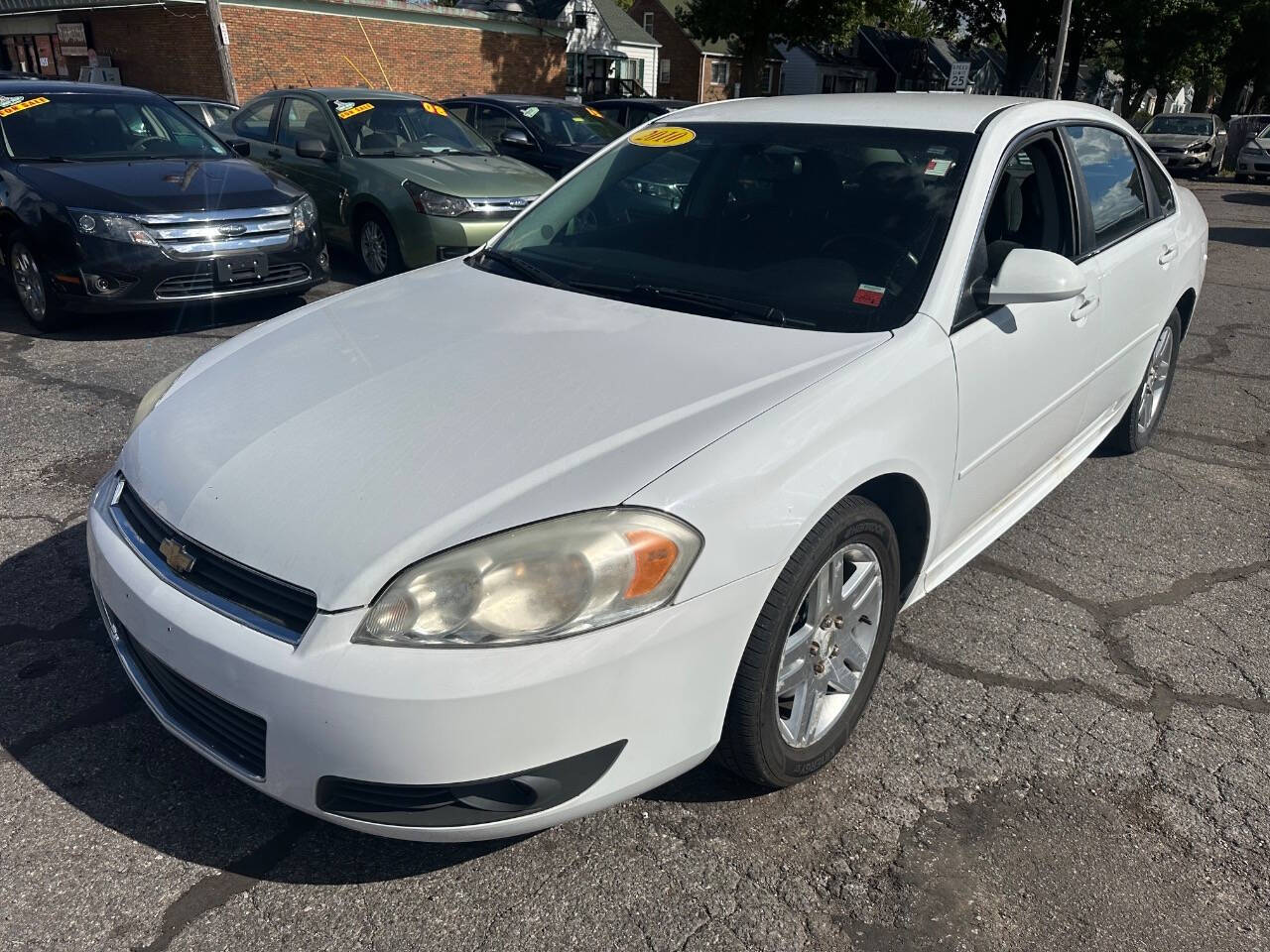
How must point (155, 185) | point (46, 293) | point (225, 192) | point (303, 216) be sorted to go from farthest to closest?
point (303, 216), point (225, 192), point (155, 185), point (46, 293)

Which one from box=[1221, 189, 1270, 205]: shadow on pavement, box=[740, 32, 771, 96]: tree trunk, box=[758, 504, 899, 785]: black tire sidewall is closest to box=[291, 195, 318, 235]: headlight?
box=[758, 504, 899, 785]: black tire sidewall

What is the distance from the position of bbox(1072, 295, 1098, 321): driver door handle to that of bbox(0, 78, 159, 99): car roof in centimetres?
697

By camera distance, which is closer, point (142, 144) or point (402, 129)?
point (142, 144)

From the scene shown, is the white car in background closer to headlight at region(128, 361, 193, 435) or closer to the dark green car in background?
the dark green car in background

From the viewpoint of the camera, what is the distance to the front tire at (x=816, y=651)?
2.09 m

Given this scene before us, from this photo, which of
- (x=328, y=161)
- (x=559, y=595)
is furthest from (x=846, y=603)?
(x=328, y=161)

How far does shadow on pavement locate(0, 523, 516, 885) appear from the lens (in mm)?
2201

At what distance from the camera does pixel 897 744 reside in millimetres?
2648

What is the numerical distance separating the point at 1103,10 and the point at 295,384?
4066 centimetres

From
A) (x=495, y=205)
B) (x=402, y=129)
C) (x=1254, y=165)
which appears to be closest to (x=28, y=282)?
(x=495, y=205)

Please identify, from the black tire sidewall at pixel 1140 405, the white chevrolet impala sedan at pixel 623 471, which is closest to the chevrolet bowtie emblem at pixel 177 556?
the white chevrolet impala sedan at pixel 623 471

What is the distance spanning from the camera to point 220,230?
20.6ft

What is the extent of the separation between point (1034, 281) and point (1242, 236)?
42.6 feet

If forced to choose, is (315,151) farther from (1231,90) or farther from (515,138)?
(1231,90)
